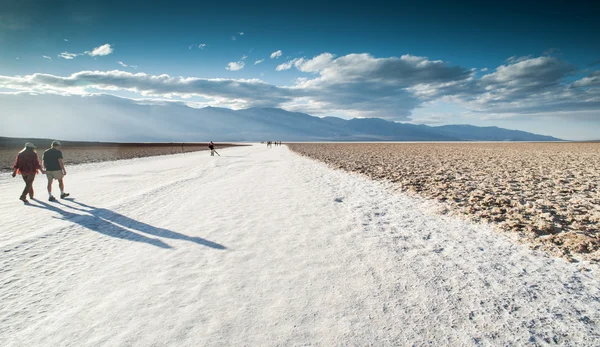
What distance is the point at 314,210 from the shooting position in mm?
8312

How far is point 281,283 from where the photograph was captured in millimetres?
4039

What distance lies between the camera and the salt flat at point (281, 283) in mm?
3012

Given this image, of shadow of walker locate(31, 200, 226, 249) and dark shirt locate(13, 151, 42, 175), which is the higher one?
dark shirt locate(13, 151, 42, 175)

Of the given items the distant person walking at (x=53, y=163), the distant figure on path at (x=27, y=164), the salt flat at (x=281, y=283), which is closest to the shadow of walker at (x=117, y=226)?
the salt flat at (x=281, y=283)

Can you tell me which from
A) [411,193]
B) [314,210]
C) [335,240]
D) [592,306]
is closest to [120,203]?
[314,210]

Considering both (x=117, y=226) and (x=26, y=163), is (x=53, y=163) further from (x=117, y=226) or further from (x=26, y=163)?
(x=117, y=226)

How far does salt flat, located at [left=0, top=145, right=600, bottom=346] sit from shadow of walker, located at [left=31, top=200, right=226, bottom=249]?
51 millimetres

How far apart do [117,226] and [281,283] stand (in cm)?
504

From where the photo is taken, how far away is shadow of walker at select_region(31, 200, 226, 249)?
580cm

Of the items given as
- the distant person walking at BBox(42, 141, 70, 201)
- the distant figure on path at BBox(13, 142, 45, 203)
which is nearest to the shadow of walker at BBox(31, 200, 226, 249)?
the distant person walking at BBox(42, 141, 70, 201)

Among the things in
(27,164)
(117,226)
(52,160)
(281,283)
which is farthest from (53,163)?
(281,283)

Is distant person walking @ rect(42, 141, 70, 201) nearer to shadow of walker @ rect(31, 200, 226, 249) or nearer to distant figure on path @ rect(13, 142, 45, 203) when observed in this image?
distant figure on path @ rect(13, 142, 45, 203)

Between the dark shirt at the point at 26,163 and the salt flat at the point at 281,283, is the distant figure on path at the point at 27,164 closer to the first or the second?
the dark shirt at the point at 26,163

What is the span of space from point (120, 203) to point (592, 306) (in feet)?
36.8
